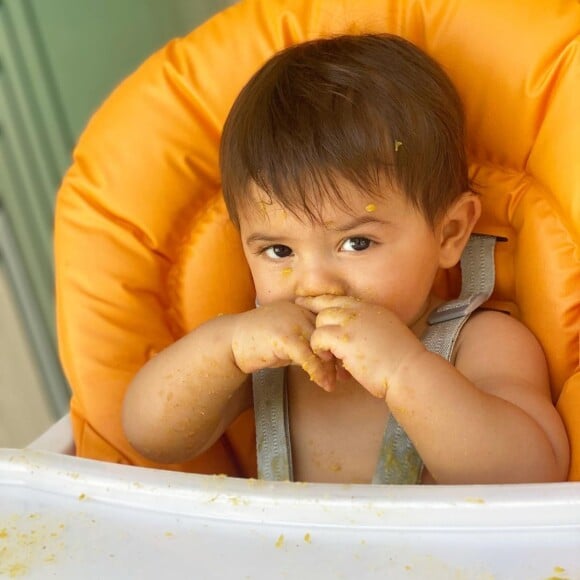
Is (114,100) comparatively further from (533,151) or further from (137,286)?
(533,151)

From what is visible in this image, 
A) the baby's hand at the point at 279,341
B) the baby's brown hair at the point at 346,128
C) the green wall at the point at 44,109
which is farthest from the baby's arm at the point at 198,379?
the green wall at the point at 44,109

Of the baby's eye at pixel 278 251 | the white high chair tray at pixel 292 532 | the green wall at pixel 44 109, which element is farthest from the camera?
the green wall at pixel 44 109

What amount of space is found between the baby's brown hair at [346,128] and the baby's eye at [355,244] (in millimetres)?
44

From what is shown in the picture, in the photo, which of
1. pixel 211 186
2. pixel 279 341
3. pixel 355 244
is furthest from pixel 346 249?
pixel 211 186

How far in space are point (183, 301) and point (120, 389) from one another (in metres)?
0.12

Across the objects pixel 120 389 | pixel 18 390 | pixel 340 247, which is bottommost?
pixel 18 390

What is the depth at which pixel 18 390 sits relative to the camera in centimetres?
142

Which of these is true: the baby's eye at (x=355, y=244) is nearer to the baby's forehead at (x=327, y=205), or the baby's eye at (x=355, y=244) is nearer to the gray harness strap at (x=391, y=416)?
the baby's forehead at (x=327, y=205)

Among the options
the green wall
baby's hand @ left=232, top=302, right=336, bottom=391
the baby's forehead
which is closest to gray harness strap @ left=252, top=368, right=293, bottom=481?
baby's hand @ left=232, top=302, right=336, bottom=391

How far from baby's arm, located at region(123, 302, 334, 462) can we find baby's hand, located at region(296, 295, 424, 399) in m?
0.04

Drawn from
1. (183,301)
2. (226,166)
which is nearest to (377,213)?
(226,166)

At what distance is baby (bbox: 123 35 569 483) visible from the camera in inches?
27.4

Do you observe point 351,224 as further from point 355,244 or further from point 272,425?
point 272,425

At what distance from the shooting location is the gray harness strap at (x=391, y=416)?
2.77 ft
